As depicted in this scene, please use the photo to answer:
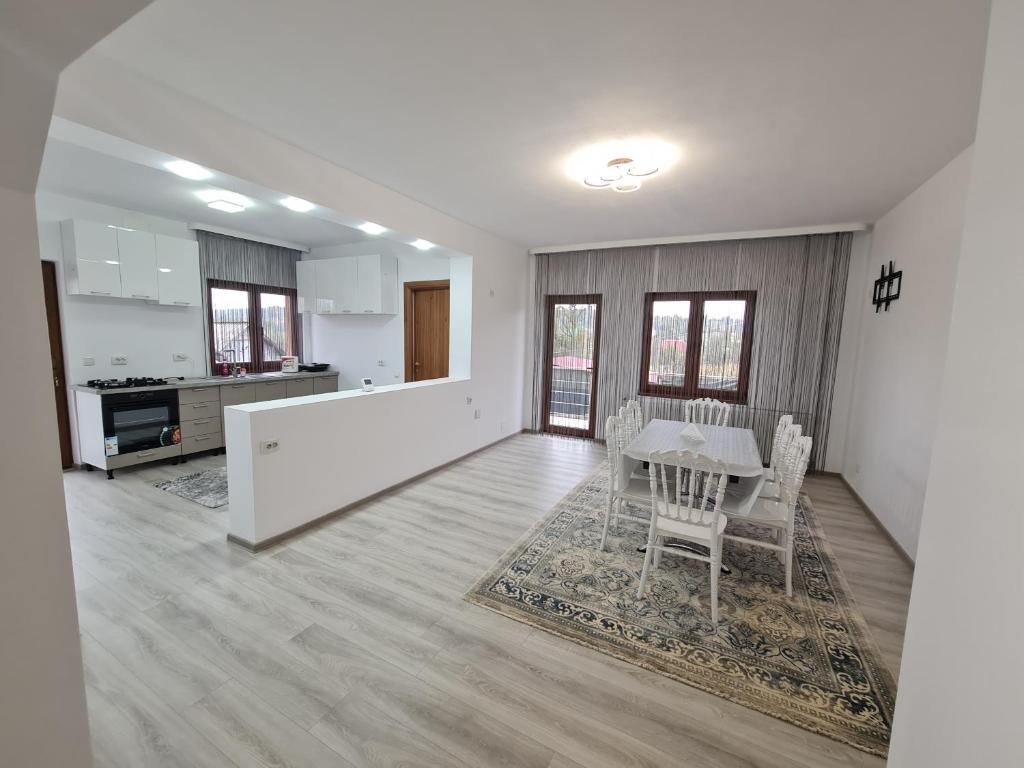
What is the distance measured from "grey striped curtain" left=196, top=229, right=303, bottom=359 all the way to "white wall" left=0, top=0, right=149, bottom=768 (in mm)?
5335

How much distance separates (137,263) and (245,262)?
1419 millimetres

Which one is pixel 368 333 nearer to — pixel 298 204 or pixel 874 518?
pixel 298 204

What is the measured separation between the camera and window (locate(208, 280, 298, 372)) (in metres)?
5.59

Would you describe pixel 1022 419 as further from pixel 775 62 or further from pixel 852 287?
pixel 852 287

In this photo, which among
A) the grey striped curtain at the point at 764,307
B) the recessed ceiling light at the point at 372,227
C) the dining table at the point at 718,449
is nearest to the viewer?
the dining table at the point at 718,449

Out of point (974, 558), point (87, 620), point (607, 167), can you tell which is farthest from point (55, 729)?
point (607, 167)

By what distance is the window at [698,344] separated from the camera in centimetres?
506

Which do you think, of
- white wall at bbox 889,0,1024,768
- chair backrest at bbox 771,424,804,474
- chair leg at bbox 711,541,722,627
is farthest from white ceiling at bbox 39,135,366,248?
chair backrest at bbox 771,424,804,474

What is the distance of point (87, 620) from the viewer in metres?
2.15

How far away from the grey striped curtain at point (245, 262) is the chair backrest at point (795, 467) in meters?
6.59

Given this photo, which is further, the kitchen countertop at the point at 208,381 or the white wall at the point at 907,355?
the kitchen countertop at the point at 208,381

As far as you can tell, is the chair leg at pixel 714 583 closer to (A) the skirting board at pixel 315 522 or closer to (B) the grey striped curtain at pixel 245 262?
(A) the skirting board at pixel 315 522

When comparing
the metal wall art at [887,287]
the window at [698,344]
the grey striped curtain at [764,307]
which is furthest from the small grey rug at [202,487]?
the metal wall art at [887,287]

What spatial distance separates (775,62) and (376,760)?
10.9 ft
